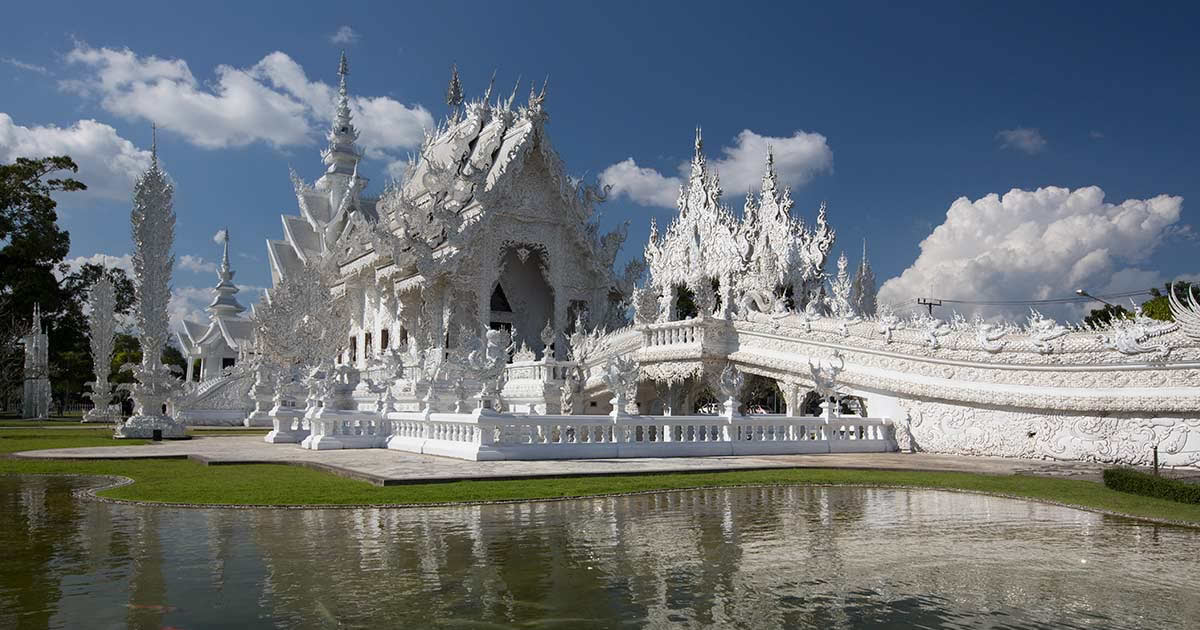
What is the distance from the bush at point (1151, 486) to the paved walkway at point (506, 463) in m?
1.50

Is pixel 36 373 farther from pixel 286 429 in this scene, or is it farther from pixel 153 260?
pixel 286 429

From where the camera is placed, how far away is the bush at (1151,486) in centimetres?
900

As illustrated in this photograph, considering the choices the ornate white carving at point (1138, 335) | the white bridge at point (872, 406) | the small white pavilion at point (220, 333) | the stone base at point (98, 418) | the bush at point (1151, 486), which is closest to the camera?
the bush at point (1151, 486)

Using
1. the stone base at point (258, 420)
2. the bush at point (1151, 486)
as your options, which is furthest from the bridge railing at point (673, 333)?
the stone base at point (258, 420)

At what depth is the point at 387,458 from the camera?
43.4 ft

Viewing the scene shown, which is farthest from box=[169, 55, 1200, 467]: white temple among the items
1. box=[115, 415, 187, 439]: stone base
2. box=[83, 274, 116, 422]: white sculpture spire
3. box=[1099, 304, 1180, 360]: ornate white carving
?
box=[83, 274, 116, 422]: white sculpture spire

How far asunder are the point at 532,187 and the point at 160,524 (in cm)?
2239

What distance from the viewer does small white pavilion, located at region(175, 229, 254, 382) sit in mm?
46375

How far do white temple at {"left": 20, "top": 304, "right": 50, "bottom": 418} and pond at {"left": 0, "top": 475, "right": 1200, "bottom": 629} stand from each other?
109 ft

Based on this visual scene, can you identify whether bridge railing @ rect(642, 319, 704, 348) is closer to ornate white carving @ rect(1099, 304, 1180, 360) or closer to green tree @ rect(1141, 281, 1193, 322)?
ornate white carving @ rect(1099, 304, 1180, 360)

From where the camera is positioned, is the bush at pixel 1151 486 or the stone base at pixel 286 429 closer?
the bush at pixel 1151 486

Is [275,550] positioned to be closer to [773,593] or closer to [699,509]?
[773,593]

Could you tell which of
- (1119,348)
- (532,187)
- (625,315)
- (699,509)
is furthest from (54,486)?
(625,315)

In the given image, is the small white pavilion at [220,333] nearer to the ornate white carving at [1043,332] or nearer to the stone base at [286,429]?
the stone base at [286,429]
